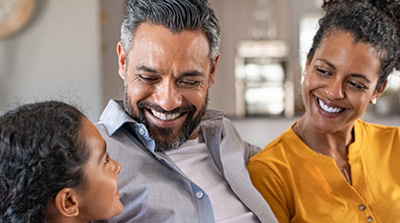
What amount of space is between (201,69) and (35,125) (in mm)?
648

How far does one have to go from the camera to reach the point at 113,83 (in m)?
5.84

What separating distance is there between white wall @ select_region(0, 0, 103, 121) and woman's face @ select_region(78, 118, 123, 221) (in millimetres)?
3404

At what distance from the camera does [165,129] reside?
69.2 inches

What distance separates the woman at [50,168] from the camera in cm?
121

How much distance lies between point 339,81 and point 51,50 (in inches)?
132

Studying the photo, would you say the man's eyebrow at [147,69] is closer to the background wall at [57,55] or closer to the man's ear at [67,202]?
the man's ear at [67,202]

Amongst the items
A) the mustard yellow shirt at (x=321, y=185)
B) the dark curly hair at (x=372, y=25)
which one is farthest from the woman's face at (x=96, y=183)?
the dark curly hair at (x=372, y=25)

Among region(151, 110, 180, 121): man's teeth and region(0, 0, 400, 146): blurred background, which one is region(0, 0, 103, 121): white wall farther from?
region(151, 110, 180, 121): man's teeth

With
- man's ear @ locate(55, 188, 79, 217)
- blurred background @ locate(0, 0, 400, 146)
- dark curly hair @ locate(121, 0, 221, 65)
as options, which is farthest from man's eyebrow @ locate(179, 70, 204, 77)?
blurred background @ locate(0, 0, 400, 146)

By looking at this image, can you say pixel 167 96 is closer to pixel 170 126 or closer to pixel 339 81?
pixel 170 126

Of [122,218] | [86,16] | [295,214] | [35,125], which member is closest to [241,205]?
[295,214]

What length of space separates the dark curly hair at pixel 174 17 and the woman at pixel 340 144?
409 millimetres

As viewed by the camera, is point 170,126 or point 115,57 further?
point 115,57

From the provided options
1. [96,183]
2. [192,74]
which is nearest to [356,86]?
[192,74]
